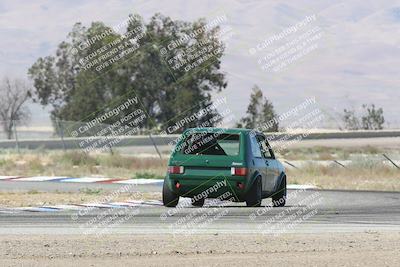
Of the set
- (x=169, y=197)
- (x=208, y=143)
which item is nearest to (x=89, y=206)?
(x=169, y=197)

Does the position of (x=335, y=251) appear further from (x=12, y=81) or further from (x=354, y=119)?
(x=12, y=81)

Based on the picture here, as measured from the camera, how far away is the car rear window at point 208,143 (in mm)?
19328

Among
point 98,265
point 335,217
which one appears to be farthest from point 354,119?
point 98,265

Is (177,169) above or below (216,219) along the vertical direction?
above

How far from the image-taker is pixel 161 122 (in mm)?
78000

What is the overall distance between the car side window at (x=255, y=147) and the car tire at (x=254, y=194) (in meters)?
0.54

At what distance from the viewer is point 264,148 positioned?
68.8ft

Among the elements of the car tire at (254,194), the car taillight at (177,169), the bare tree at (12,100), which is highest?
the bare tree at (12,100)

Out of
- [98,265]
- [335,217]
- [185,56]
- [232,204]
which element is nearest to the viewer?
[98,265]

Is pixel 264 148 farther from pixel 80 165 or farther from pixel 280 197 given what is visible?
pixel 80 165

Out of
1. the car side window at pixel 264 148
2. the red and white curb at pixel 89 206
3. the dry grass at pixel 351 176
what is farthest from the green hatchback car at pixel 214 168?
the dry grass at pixel 351 176

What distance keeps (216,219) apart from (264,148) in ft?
12.3

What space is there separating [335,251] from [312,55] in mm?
180101

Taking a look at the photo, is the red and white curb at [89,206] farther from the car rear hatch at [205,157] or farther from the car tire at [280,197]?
the car tire at [280,197]
